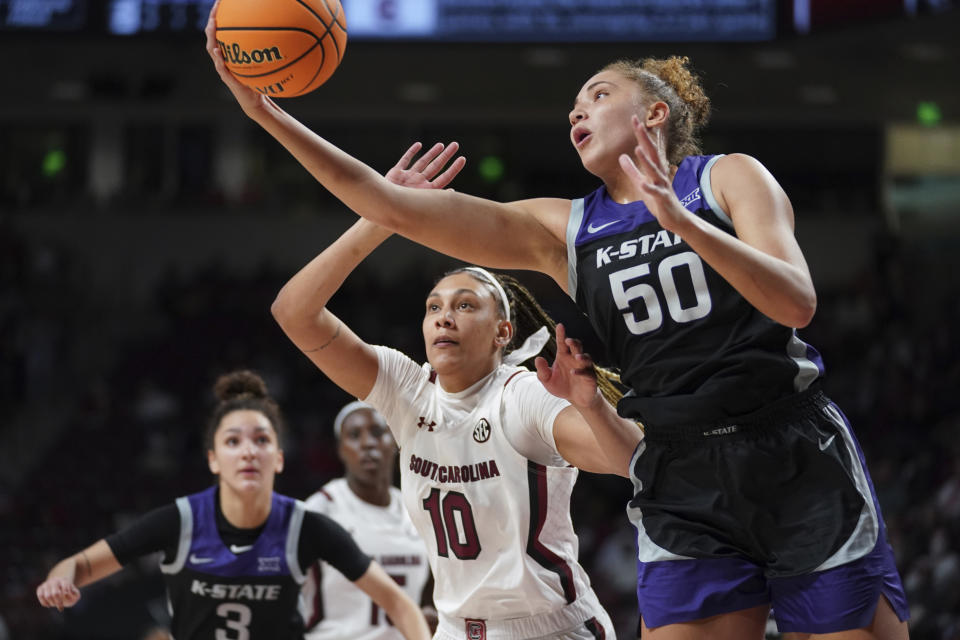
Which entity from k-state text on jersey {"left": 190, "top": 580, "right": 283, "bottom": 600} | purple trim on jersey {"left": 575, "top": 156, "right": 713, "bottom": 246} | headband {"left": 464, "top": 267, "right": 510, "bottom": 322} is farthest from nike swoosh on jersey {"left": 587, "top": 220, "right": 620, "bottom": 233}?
k-state text on jersey {"left": 190, "top": 580, "right": 283, "bottom": 600}

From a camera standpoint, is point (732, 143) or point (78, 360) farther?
point (732, 143)

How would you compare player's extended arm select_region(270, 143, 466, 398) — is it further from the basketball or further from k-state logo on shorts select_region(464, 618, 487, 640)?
k-state logo on shorts select_region(464, 618, 487, 640)

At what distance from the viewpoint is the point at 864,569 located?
2.65 m

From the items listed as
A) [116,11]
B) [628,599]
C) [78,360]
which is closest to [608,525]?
[628,599]

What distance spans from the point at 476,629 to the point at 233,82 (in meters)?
1.80

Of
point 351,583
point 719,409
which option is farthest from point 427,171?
point 351,583

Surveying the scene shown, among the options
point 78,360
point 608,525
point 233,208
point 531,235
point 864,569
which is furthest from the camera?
point 233,208

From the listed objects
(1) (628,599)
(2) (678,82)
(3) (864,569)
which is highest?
(2) (678,82)

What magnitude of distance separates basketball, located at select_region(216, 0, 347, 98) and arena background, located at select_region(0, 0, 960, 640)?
24.6 ft

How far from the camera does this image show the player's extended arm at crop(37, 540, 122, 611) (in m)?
4.32

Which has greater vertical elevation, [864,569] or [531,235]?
[531,235]

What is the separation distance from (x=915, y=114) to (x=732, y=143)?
2473 mm

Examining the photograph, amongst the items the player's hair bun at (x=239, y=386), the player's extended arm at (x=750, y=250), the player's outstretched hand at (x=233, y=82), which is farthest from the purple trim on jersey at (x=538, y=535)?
the player's hair bun at (x=239, y=386)

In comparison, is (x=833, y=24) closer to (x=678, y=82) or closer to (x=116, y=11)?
(x=116, y=11)
